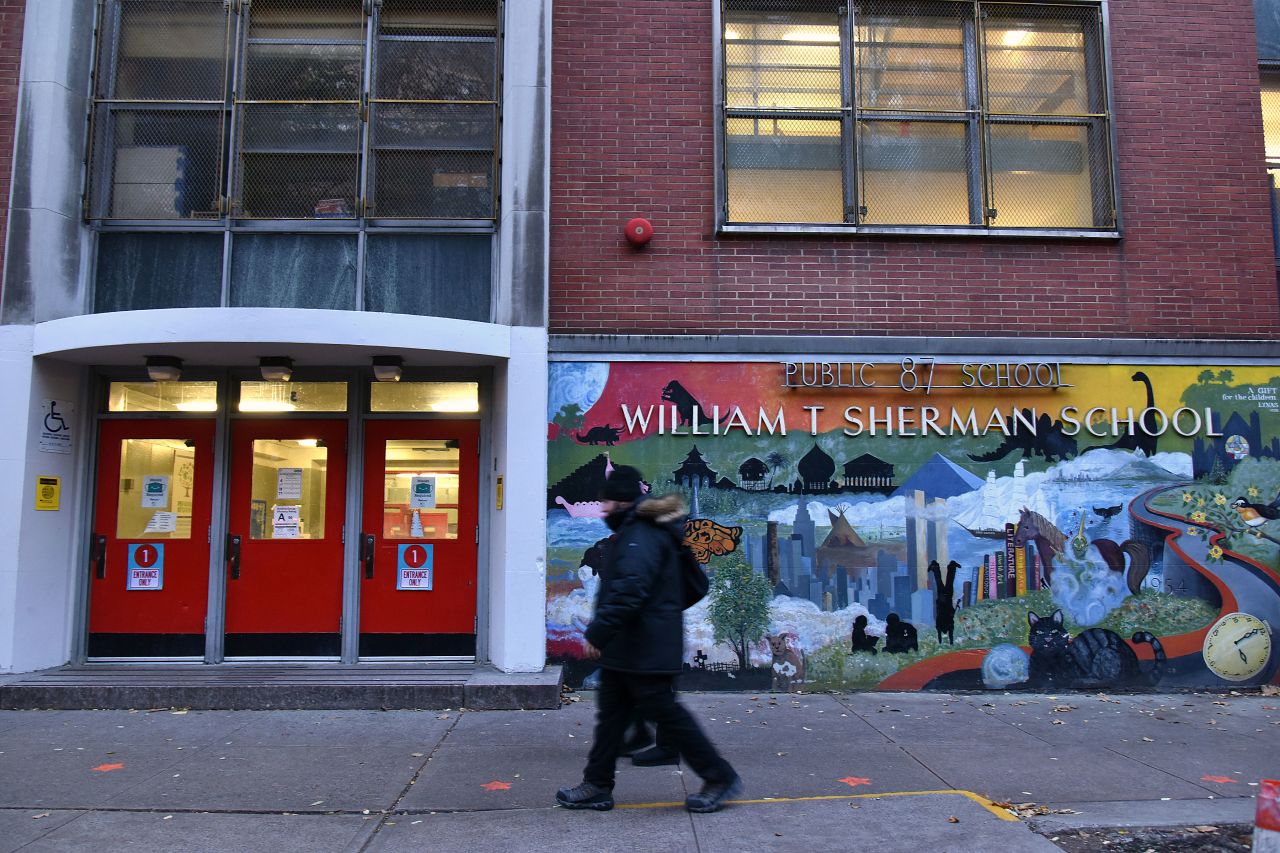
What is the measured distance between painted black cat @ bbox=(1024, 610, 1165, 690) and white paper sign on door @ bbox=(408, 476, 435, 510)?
18.1 ft

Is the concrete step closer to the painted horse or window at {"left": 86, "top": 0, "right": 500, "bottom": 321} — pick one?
window at {"left": 86, "top": 0, "right": 500, "bottom": 321}

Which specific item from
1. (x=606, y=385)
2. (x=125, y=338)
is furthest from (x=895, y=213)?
(x=125, y=338)

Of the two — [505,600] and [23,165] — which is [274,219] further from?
[505,600]

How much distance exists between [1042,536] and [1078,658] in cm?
112

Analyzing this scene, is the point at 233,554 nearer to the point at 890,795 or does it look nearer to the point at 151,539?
the point at 151,539

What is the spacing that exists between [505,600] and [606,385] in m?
2.09

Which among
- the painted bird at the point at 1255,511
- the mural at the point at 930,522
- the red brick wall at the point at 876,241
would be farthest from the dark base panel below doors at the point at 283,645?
the painted bird at the point at 1255,511

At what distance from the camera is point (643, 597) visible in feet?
15.9

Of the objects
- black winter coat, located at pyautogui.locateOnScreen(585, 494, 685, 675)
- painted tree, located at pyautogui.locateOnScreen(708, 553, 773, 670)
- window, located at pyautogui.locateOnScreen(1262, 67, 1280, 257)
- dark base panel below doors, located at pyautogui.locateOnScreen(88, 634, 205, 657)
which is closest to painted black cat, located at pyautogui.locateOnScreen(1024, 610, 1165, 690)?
painted tree, located at pyautogui.locateOnScreen(708, 553, 773, 670)

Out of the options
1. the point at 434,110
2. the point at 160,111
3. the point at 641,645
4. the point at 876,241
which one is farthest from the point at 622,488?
the point at 160,111

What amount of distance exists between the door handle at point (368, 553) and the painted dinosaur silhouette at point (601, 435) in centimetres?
212

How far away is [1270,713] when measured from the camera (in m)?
7.59

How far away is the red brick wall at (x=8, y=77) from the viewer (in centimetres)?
830

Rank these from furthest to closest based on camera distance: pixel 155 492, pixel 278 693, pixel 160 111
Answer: pixel 160 111 < pixel 155 492 < pixel 278 693
